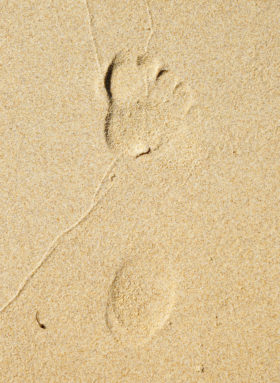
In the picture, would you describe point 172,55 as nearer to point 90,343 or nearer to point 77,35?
point 77,35

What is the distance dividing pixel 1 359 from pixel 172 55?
53.2 inches

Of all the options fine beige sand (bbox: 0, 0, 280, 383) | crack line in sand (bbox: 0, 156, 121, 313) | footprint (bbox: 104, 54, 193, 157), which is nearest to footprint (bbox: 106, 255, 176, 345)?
fine beige sand (bbox: 0, 0, 280, 383)

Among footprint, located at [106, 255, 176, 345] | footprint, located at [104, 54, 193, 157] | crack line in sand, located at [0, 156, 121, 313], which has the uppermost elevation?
footprint, located at [104, 54, 193, 157]

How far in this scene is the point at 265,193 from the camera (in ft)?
5.07

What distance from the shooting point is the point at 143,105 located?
61.0 inches

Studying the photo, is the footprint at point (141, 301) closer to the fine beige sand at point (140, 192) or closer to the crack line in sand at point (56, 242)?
the fine beige sand at point (140, 192)

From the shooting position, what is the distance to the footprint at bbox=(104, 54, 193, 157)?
5.08 feet

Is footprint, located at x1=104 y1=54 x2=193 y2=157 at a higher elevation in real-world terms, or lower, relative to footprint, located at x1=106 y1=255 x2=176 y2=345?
higher

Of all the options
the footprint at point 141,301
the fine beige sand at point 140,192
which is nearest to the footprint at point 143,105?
the fine beige sand at point 140,192

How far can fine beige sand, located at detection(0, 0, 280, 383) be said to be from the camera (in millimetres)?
1536

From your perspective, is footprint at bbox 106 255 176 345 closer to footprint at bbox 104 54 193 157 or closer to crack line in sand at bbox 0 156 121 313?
crack line in sand at bbox 0 156 121 313

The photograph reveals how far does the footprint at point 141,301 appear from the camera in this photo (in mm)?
1533

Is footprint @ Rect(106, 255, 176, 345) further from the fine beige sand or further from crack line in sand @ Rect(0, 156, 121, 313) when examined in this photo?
crack line in sand @ Rect(0, 156, 121, 313)

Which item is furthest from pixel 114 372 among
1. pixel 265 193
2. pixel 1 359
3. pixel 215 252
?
pixel 265 193
